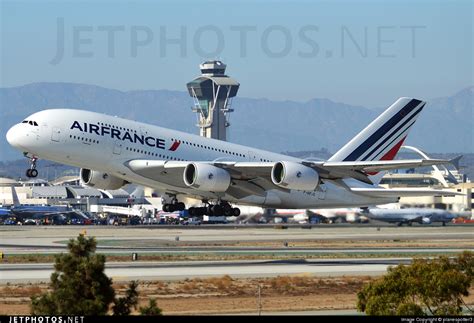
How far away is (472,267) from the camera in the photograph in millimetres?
43094

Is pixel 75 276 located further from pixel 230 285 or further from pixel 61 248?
pixel 61 248

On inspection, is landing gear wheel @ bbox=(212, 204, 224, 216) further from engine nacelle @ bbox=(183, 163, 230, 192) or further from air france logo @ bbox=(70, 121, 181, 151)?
air france logo @ bbox=(70, 121, 181, 151)

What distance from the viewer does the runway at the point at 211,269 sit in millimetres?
50844

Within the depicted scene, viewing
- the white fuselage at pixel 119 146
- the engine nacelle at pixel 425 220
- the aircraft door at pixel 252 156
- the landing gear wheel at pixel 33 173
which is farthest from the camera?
the engine nacelle at pixel 425 220

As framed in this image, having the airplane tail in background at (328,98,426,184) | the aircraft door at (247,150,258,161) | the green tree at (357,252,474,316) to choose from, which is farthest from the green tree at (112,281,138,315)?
the airplane tail in background at (328,98,426,184)

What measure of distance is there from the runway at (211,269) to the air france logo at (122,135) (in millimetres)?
7894

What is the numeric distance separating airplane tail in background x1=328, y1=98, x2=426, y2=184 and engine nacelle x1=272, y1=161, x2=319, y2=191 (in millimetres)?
9286

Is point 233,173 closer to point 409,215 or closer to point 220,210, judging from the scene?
point 220,210

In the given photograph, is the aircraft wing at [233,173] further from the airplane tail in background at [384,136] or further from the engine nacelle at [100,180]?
the airplane tail in background at [384,136]

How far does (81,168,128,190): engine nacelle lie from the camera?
67.7m

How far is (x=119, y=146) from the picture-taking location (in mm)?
62344

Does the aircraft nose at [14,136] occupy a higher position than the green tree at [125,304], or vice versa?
the aircraft nose at [14,136]

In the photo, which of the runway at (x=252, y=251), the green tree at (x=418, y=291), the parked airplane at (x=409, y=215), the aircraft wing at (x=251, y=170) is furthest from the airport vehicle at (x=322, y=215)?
the green tree at (x=418, y=291)

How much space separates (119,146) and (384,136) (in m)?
22.6
